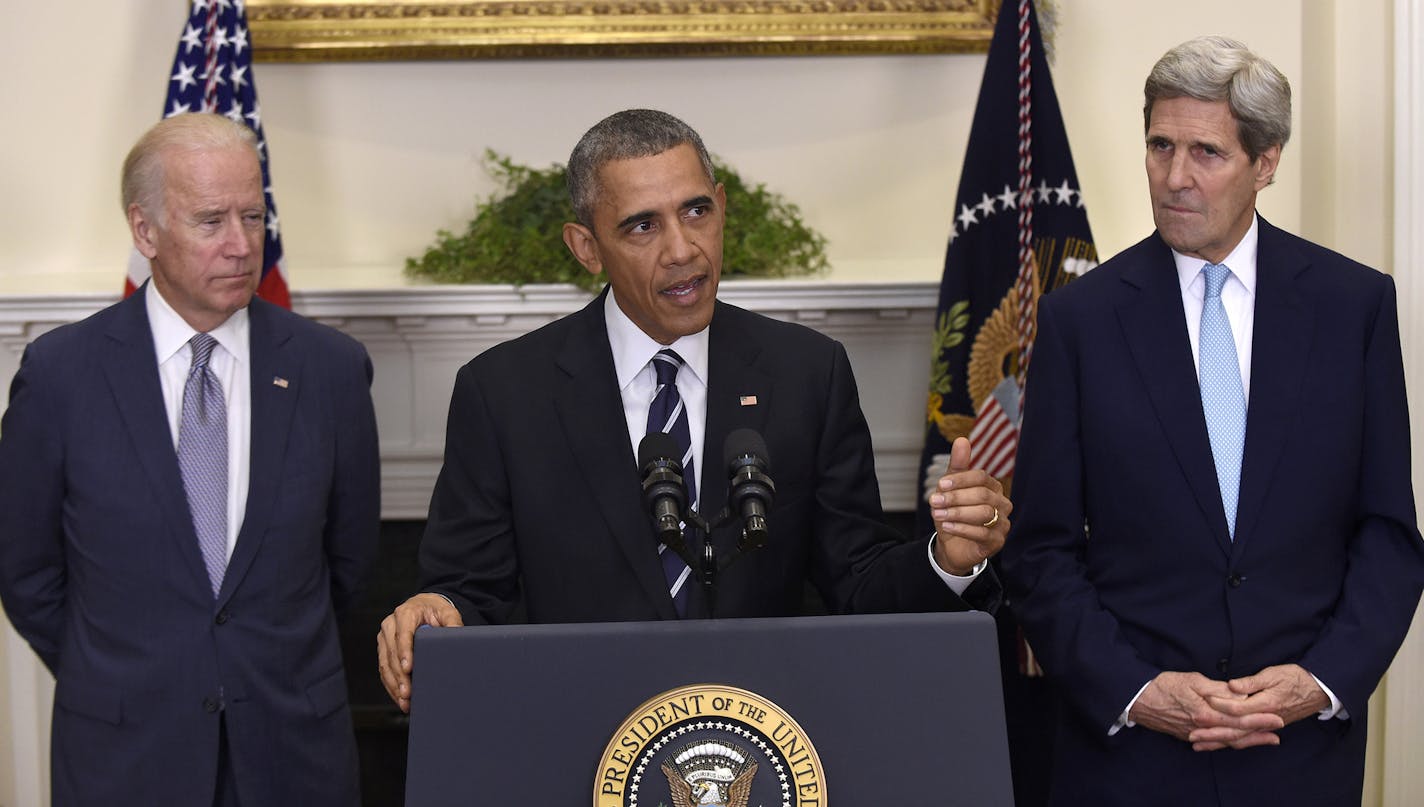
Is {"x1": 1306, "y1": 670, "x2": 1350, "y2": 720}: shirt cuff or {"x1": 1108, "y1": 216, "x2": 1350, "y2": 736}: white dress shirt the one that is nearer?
{"x1": 1306, "y1": 670, "x2": 1350, "y2": 720}: shirt cuff

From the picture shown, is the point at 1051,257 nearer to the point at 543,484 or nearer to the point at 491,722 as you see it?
the point at 543,484

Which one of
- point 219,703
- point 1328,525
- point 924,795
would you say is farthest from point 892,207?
point 924,795

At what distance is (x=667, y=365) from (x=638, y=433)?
12 centimetres


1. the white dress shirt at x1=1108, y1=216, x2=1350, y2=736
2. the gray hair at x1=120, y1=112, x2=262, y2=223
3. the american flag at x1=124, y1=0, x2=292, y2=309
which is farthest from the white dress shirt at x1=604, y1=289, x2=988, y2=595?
the american flag at x1=124, y1=0, x2=292, y2=309

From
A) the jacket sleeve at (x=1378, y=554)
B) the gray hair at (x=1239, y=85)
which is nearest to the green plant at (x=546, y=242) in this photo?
the gray hair at (x=1239, y=85)

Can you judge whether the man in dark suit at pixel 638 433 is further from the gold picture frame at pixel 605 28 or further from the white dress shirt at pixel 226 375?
the gold picture frame at pixel 605 28

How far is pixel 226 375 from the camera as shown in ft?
9.02

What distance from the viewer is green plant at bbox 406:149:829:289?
3814 millimetres

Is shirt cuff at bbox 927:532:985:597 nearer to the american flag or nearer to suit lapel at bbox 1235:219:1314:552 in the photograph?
suit lapel at bbox 1235:219:1314:552

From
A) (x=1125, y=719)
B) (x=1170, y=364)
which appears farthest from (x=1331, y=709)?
(x=1170, y=364)

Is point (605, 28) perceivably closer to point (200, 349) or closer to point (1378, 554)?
point (200, 349)

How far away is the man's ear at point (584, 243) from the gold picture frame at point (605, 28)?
6.54 feet

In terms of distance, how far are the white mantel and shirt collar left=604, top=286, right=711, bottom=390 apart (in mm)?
1494

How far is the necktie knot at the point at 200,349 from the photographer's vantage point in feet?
8.88
